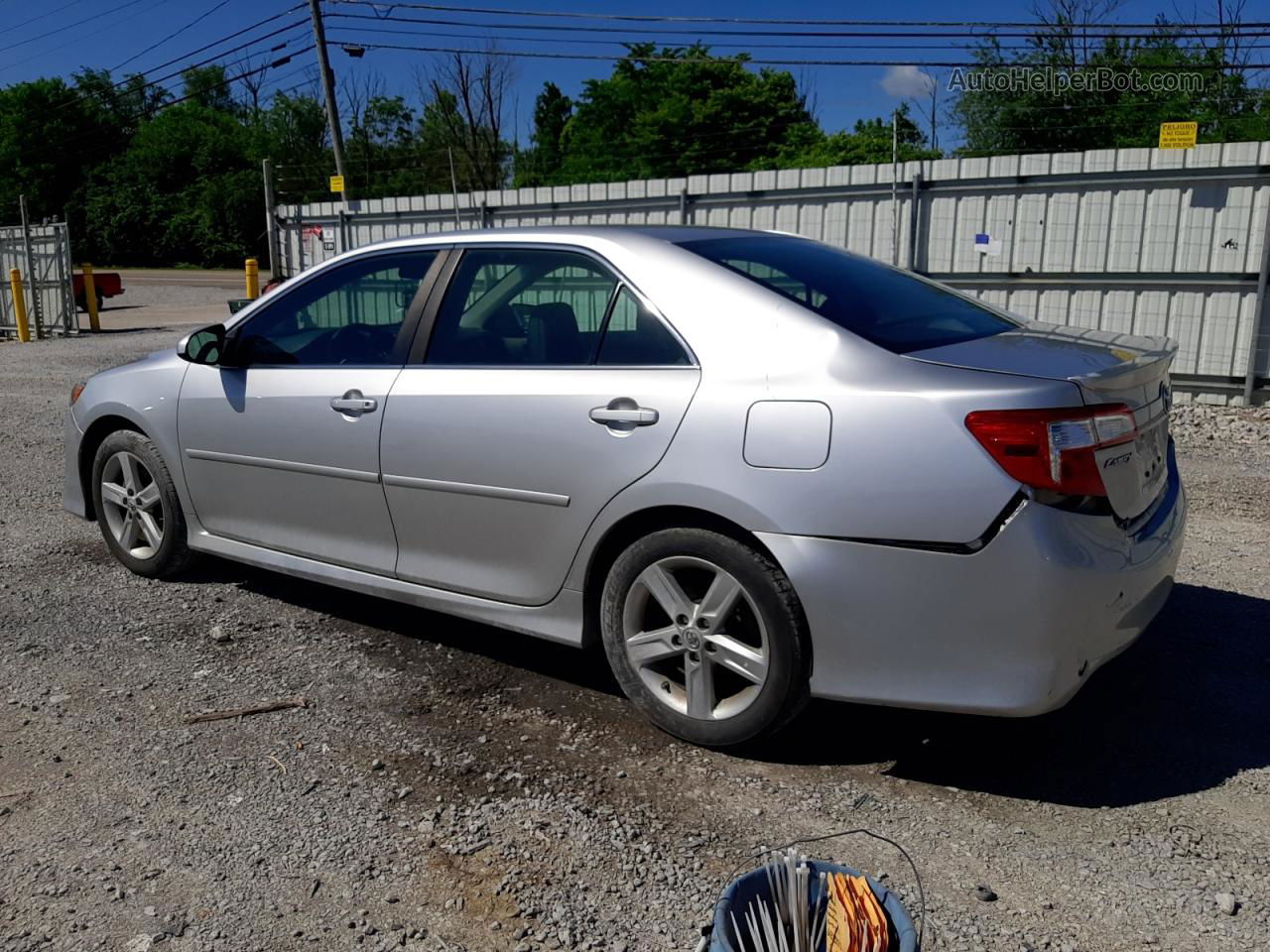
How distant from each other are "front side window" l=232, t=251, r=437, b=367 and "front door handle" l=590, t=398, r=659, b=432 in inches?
40.2

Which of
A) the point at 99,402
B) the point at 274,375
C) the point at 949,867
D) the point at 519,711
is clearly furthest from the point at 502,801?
the point at 99,402

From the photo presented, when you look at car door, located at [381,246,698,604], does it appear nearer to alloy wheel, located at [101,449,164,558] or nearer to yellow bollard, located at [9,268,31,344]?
alloy wheel, located at [101,449,164,558]

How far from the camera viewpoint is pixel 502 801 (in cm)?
312

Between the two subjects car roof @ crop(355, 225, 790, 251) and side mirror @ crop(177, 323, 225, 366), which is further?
side mirror @ crop(177, 323, 225, 366)

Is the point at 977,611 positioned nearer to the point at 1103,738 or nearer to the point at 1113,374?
the point at 1113,374

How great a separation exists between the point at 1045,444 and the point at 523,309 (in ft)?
6.07

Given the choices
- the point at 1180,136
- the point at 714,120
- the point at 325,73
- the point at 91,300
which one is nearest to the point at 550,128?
the point at 714,120

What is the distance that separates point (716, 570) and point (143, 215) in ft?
195

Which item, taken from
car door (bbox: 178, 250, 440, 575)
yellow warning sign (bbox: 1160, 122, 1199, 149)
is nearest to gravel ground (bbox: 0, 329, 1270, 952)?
car door (bbox: 178, 250, 440, 575)

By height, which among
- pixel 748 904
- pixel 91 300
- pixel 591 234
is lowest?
pixel 748 904

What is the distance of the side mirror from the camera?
4.61 m

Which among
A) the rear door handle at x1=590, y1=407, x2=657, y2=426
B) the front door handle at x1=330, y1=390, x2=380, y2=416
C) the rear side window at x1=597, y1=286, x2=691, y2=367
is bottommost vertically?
the front door handle at x1=330, y1=390, x2=380, y2=416

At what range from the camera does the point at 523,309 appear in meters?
3.88

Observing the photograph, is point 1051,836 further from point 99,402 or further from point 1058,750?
point 99,402
